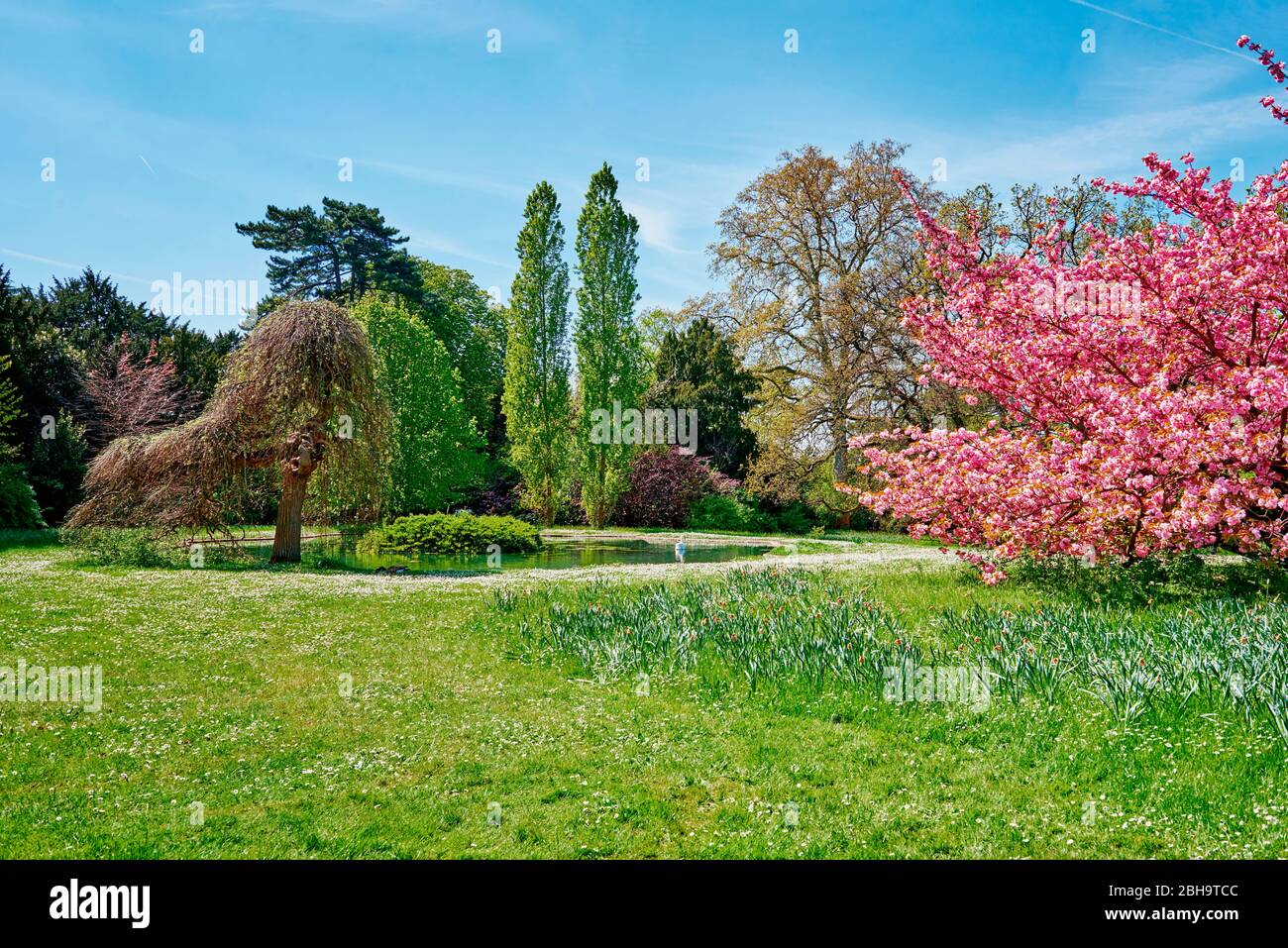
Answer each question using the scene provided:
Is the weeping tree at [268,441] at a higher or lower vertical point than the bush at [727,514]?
higher

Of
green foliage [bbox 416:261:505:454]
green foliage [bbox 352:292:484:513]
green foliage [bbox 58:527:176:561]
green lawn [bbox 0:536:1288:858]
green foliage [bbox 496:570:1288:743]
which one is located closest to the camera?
green lawn [bbox 0:536:1288:858]

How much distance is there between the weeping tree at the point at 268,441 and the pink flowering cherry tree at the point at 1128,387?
12076mm

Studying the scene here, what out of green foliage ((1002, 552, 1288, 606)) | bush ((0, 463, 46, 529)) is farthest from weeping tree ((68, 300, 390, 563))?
green foliage ((1002, 552, 1288, 606))

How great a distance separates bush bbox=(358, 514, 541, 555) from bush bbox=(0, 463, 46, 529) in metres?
11.3

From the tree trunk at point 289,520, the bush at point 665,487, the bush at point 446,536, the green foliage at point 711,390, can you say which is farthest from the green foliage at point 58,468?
the green foliage at point 711,390

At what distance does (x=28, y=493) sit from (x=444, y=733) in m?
25.6

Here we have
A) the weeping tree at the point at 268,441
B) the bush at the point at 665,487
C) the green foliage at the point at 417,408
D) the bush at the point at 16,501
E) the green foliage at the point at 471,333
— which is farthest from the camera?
the green foliage at the point at 471,333

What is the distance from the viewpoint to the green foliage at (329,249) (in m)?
45.6

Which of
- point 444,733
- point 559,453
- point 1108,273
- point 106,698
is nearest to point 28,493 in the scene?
point 559,453

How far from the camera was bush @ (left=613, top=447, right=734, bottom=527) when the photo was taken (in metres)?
33.2

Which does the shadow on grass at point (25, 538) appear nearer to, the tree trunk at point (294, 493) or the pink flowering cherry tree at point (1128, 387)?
the tree trunk at point (294, 493)

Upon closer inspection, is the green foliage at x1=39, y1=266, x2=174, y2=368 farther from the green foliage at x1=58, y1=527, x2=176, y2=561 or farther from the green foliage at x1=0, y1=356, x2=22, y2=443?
the green foliage at x1=58, y1=527, x2=176, y2=561

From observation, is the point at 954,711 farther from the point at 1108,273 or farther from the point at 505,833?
the point at 1108,273

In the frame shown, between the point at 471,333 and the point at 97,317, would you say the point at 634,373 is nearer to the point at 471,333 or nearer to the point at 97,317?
the point at 471,333
